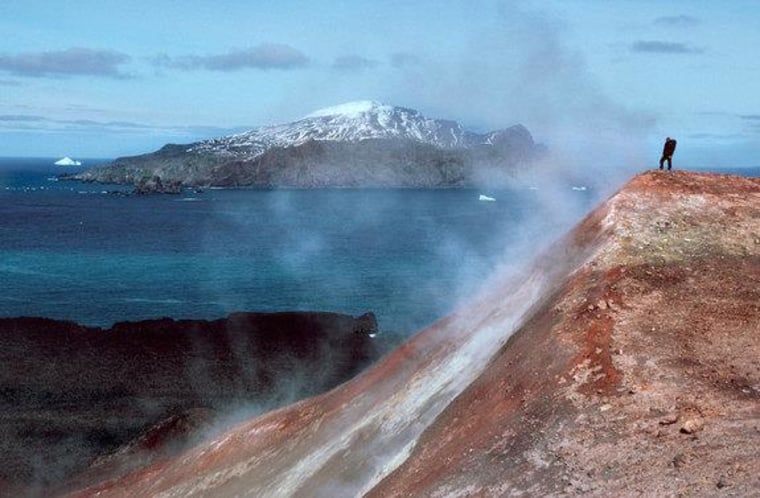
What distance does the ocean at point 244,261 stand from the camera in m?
86.4

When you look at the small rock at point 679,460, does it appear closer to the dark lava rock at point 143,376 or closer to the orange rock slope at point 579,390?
the orange rock slope at point 579,390

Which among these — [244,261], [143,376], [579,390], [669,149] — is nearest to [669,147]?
[669,149]

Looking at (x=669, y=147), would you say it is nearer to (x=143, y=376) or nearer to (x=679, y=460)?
(x=679, y=460)

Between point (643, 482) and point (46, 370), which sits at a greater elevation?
point (643, 482)

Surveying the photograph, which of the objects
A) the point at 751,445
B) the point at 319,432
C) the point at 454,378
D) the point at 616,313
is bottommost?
the point at 319,432

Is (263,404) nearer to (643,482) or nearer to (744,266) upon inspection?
(744,266)

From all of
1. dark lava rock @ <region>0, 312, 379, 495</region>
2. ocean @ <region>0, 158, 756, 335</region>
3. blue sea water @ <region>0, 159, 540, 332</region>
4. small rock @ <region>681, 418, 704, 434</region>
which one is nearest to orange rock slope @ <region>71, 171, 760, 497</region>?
small rock @ <region>681, 418, 704, 434</region>

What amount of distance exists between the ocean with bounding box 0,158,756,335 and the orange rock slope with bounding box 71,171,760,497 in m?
36.9

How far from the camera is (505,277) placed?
37125 millimetres

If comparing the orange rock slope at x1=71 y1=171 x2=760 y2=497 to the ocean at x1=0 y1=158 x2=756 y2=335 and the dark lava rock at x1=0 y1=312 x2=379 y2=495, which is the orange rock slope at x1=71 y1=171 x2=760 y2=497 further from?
the ocean at x1=0 y1=158 x2=756 y2=335

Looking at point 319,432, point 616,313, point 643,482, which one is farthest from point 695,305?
point 319,432

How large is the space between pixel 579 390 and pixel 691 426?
300cm

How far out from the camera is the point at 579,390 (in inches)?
739

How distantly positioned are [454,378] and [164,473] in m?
16.4
